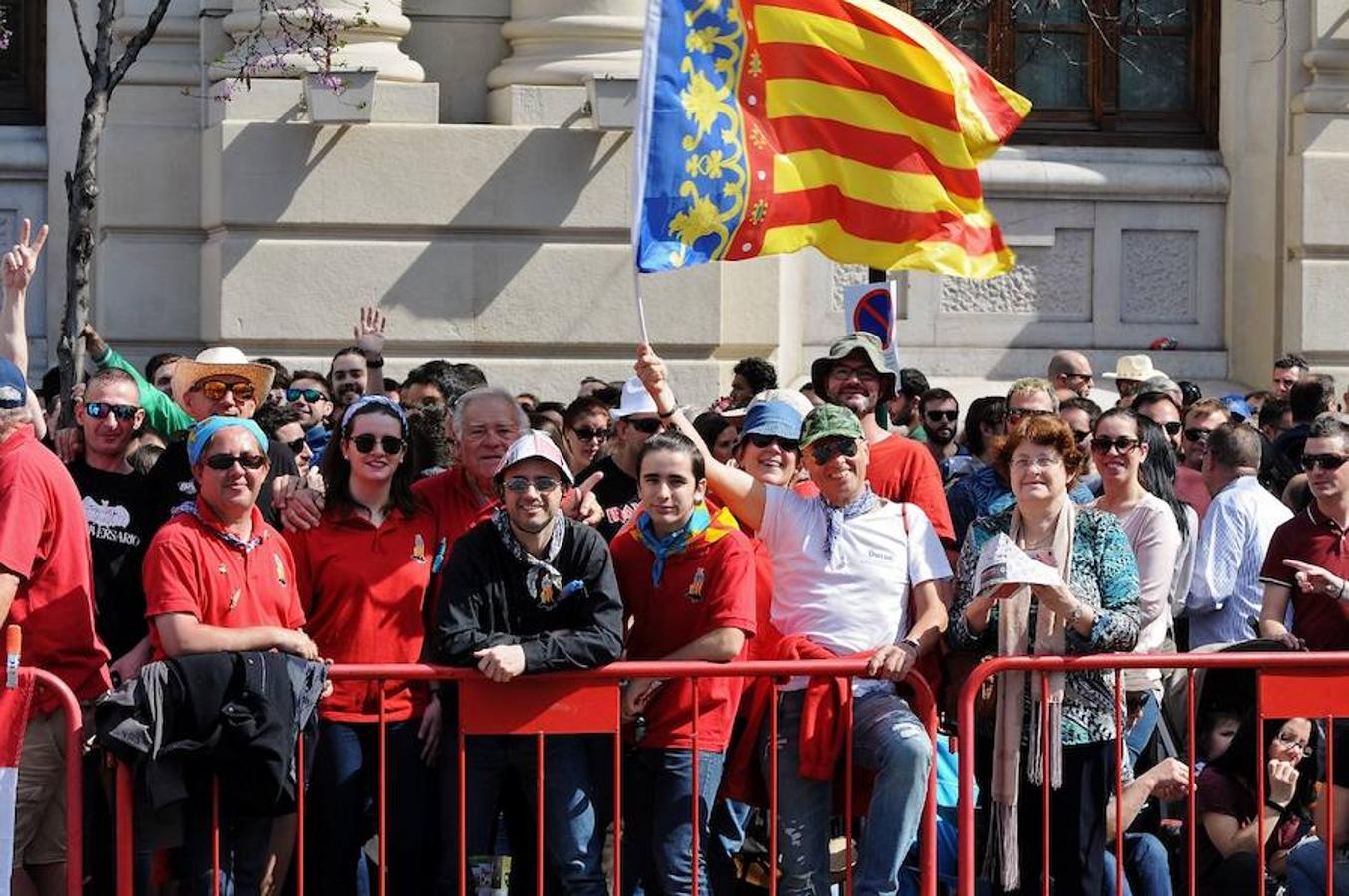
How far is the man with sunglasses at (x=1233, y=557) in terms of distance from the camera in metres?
10.2

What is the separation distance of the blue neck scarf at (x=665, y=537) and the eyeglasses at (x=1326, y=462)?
245 centimetres

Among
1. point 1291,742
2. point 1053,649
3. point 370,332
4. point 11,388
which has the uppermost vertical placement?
point 370,332

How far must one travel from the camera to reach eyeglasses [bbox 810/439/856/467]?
8.24m

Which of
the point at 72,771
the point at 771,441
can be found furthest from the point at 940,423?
the point at 72,771

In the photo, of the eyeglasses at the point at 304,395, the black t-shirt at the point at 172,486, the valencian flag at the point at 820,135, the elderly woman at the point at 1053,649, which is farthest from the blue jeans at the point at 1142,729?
the eyeglasses at the point at 304,395

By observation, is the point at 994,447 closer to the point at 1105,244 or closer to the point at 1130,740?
the point at 1130,740

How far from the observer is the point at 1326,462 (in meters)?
9.23

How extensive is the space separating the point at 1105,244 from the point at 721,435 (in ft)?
20.1

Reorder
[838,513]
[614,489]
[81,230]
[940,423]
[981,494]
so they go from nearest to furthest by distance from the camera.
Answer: [838,513] < [981,494] < [614,489] < [81,230] < [940,423]

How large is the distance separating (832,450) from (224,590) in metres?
1.97

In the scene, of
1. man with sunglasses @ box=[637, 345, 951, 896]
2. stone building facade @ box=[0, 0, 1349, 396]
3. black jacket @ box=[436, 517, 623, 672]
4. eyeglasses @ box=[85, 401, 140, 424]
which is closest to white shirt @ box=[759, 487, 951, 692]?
man with sunglasses @ box=[637, 345, 951, 896]

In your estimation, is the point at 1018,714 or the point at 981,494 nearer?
the point at 1018,714

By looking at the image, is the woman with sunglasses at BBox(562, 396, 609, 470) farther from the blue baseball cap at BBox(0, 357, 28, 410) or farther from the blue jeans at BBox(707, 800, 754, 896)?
the blue baseball cap at BBox(0, 357, 28, 410)

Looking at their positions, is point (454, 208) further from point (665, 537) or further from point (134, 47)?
point (665, 537)
